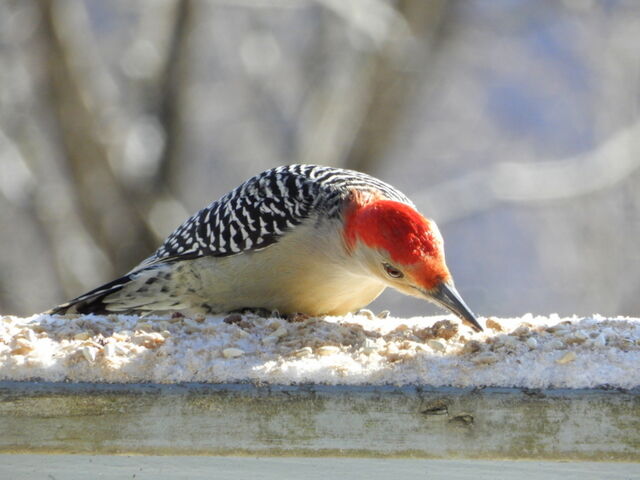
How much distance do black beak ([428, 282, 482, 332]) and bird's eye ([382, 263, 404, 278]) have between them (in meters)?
0.21

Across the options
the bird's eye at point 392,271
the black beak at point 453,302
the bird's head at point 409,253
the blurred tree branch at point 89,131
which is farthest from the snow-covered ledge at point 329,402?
the blurred tree branch at point 89,131

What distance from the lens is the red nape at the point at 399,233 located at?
127 inches

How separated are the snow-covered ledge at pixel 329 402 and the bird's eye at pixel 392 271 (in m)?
0.73

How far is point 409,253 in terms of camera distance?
127 inches

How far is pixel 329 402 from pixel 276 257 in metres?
1.57

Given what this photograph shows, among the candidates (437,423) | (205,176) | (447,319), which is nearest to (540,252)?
(205,176)

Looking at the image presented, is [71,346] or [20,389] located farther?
[71,346]

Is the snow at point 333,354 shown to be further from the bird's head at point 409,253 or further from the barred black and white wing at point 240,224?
→ the barred black and white wing at point 240,224

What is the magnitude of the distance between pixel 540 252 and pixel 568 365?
10723 mm

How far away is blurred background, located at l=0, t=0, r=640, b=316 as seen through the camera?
753 cm

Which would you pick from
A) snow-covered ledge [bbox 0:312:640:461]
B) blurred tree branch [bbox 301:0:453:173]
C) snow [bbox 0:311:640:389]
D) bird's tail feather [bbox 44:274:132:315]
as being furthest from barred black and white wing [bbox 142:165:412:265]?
blurred tree branch [bbox 301:0:453:173]

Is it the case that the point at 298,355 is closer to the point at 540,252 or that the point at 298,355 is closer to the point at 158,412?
the point at 158,412

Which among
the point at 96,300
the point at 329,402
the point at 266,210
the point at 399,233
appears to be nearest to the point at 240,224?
the point at 266,210

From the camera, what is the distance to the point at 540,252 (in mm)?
12992
